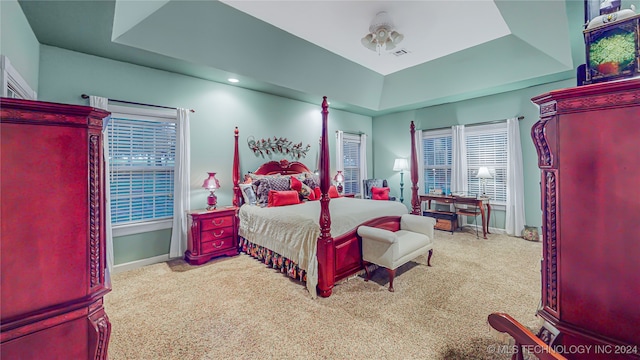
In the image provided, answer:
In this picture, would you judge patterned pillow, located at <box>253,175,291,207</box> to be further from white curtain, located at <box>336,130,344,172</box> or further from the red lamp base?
white curtain, located at <box>336,130,344,172</box>

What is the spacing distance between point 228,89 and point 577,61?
211 inches

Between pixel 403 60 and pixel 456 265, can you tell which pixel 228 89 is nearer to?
pixel 403 60

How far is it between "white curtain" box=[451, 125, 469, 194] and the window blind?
212 inches

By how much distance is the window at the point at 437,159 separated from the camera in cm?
563

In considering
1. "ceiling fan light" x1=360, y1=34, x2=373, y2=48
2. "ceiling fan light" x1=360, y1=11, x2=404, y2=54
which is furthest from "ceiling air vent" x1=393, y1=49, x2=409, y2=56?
"ceiling fan light" x1=360, y1=34, x2=373, y2=48

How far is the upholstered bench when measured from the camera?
2596 millimetres

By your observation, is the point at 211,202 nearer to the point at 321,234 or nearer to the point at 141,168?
the point at 141,168

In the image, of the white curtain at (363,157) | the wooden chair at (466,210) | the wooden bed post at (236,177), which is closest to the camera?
the wooden bed post at (236,177)

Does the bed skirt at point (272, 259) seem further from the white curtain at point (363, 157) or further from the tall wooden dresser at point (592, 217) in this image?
the white curtain at point (363, 157)

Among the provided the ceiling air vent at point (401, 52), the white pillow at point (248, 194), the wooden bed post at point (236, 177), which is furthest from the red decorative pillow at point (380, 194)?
the wooden bed post at point (236, 177)

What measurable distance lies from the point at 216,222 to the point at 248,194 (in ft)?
2.07

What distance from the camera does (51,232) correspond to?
895 millimetres

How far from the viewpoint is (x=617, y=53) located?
0.94m

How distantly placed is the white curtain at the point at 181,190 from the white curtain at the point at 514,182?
569 cm
